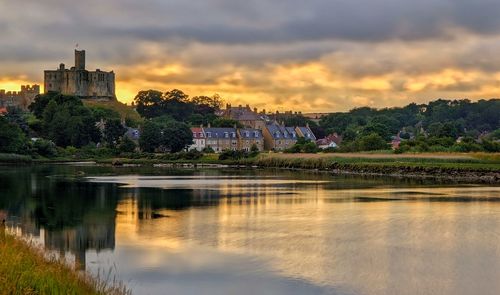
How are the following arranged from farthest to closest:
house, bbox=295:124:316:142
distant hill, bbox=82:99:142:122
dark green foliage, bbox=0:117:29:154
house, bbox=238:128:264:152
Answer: distant hill, bbox=82:99:142:122, house, bbox=295:124:316:142, house, bbox=238:128:264:152, dark green foliage, bbox=0:117:29:154

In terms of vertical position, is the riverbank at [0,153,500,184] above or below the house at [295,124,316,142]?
below

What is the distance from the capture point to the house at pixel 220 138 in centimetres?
13312

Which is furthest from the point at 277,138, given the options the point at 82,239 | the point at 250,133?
the point at 82,239

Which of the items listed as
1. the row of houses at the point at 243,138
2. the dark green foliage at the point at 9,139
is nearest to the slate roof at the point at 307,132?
Answer: the row of houses at the point at 243,138

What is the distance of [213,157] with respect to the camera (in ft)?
333

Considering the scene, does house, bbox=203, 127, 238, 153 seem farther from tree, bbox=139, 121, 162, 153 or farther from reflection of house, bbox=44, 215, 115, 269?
reflection of house, bbox=44, 215, 115, 269

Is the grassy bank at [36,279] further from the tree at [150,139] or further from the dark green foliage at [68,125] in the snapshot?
the dark green foliage at [68,125]

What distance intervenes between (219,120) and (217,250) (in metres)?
122

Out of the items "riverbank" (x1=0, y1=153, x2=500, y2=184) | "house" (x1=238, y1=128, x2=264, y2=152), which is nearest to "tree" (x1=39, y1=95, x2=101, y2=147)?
"riverbank" (x1=0, y1=153, x2=500, y2=184)

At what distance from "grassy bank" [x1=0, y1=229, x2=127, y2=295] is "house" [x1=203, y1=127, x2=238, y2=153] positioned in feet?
387

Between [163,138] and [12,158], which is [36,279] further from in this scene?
[163,138]

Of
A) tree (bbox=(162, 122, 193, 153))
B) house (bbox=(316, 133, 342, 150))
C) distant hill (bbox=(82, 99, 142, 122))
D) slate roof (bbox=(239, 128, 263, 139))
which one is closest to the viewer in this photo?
tree (bbox=(162, 122, 193, 153))

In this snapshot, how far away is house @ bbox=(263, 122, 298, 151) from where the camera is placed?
138m

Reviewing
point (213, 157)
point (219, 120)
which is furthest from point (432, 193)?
point (219, 120)
